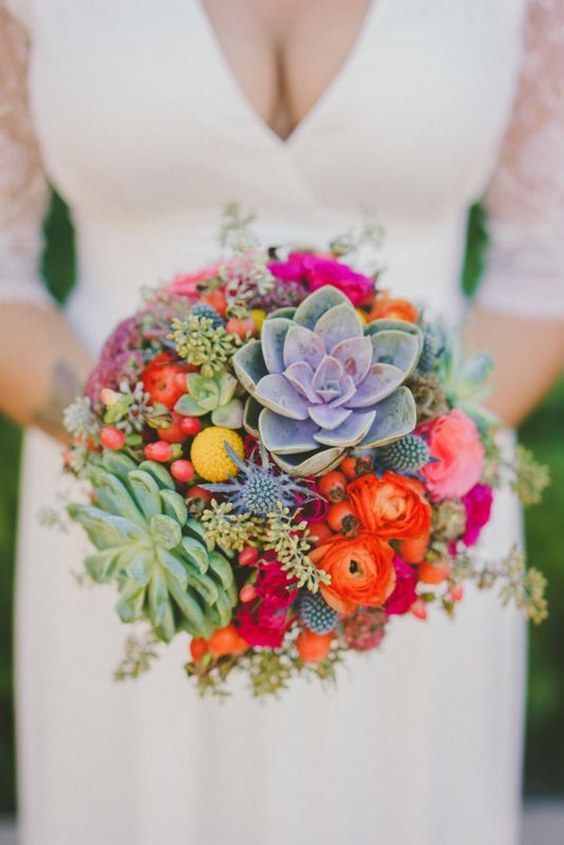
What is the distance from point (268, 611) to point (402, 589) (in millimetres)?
133

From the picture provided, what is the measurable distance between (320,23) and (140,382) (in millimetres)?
745

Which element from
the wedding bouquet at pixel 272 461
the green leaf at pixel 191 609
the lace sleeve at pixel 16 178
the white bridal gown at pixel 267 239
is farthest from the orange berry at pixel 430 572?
the lace sleeve at pixel 16 178

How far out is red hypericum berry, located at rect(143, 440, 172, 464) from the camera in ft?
2.91

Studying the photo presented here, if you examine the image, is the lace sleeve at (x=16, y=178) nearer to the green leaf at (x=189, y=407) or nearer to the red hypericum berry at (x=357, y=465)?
the green leaf at (x=189, y=407)

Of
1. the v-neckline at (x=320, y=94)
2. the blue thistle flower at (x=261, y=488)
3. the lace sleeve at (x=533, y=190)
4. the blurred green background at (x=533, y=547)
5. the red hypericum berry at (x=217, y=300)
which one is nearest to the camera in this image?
the blue thistle flower at (x=261, y=488)

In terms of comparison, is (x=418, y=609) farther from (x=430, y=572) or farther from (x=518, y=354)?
(x=518, y=354)

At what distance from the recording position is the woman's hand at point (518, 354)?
1.57 meters

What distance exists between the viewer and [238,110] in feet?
4.49

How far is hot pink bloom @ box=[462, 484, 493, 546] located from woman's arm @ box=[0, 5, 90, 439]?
62 cm

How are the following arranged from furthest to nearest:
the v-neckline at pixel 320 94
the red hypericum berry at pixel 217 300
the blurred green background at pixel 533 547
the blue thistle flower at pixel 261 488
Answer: the blurred green background at pixel 533 547
the v-neckline at pixel 320 94
the red hypericum berry at pixel 217 300
the blue thistle flower at pixel 261 488

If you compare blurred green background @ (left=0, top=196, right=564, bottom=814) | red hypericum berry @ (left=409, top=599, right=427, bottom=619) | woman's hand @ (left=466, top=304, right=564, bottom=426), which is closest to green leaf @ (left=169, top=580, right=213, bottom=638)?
red hypericum berry @ (left=409, top=599, right=427, bottom=619)

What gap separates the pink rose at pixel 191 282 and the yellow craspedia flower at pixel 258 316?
7cm

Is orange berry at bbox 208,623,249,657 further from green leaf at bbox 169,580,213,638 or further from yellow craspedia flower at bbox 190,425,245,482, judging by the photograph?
yellow craspedia flower at bbox 190,425,245,482

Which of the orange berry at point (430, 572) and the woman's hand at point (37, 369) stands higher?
the woman's hand at point (37, 369)
